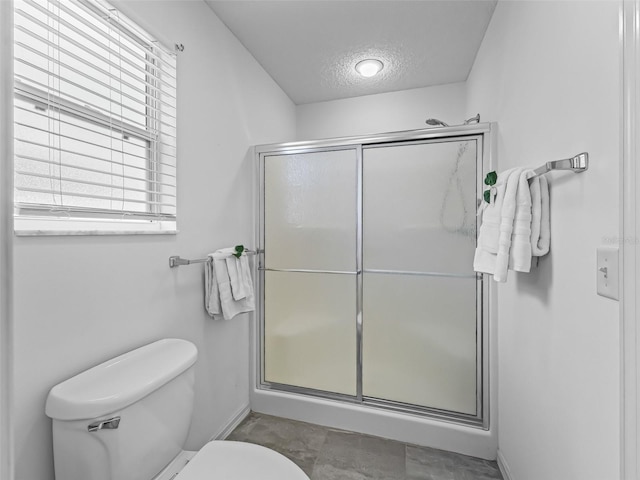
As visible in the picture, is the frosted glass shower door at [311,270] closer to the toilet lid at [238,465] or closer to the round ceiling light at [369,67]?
the round ceiling light at [369,67]

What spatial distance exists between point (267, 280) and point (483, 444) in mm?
1502

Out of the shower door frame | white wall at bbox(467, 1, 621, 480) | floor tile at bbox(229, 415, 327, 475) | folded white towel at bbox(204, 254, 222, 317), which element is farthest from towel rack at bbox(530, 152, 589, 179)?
floor tile at bbox(229, 415, 327, 475)

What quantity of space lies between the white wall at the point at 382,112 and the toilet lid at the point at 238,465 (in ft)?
8.19

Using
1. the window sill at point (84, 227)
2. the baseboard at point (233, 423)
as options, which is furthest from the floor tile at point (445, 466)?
the window sill at point (84, 227)

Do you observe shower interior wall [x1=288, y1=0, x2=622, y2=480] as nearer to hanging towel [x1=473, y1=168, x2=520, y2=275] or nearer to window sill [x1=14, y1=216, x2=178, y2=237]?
hanging towel [x1=473, y1=168, x2=520, y2=275]

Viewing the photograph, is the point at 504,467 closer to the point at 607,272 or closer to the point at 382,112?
the point at 607,272

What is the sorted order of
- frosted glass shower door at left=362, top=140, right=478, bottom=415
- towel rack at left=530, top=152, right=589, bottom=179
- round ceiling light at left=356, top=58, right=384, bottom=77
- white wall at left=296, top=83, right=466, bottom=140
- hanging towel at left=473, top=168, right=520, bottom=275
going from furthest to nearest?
white wall at left=296, top=83, right=466, bottom=140
round ceiling light at left=356, top=58, right=384, bottom=77
frosted glass shower door at left=362, top=140, right=478, bottom=415
hanging towel at left=473, top=168, right=520, bottom=275
towel rack at left=530, top=152, right=589, bottom=179

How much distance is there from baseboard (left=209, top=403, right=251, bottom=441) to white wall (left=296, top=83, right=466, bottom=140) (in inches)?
92.0

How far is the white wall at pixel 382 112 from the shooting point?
253cm

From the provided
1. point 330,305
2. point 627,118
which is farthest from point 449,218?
point 627,118

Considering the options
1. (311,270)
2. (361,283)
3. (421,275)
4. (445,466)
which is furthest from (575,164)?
(445,466)

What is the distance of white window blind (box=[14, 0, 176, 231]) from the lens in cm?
87

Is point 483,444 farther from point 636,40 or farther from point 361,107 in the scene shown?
point 361,107

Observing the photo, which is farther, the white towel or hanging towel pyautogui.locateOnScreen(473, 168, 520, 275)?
the white towel
